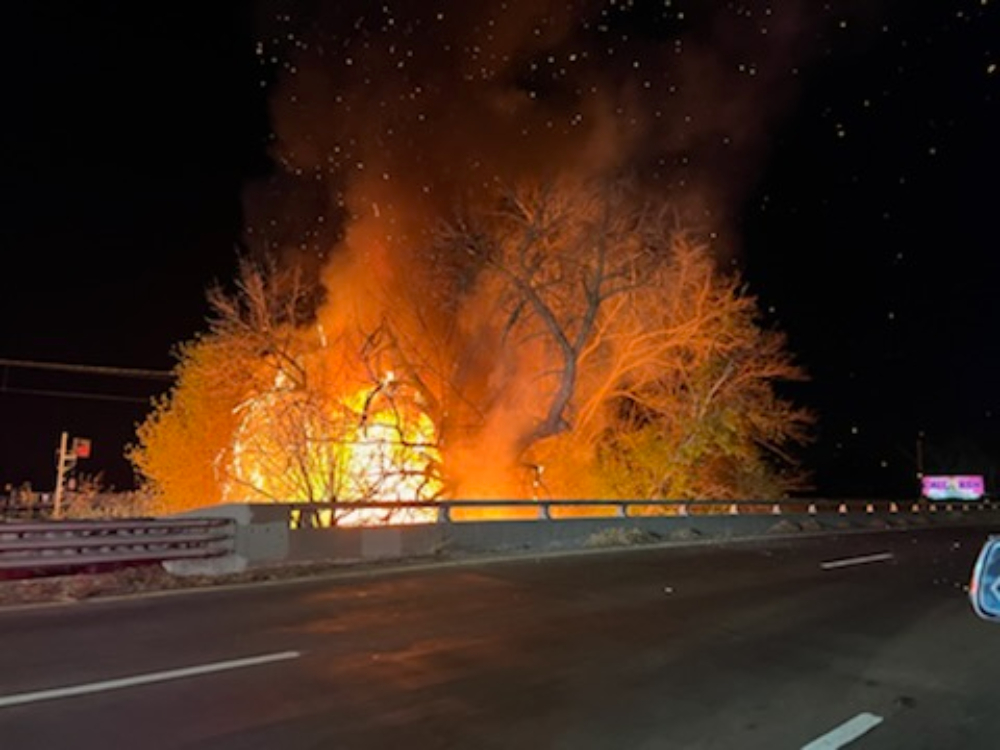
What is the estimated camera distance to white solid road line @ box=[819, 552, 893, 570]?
1421 cm

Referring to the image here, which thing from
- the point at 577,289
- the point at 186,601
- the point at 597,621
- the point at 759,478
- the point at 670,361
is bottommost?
the point at 597,621

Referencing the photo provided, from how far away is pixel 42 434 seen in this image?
62.8 m

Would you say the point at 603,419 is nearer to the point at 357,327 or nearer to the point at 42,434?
the point at 357,327

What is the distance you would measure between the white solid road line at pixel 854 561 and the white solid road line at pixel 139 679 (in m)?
10.5

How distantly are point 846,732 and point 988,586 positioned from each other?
67.4 inches

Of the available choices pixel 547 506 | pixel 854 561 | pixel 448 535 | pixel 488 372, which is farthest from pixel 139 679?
pixel 488 372

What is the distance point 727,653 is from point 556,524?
395 inches

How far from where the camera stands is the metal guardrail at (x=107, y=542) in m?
9.35

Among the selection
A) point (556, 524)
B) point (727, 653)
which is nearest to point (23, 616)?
point (727, 653)

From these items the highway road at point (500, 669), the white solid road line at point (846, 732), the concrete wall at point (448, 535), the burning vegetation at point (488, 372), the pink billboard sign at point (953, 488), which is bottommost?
the white solid road line at point (846, 732)

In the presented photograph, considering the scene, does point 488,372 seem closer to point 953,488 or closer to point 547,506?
point 547,506

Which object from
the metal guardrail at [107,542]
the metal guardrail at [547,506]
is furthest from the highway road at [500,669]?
the metal guardrail at [547,506]

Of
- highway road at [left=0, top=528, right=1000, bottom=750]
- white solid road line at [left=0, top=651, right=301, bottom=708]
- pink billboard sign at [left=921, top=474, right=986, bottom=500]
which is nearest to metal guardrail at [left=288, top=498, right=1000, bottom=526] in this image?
highway road at [left=0, top=528, right=1000, bottom=750]

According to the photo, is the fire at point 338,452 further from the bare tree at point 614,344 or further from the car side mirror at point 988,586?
the car side mirror at point 988,586
